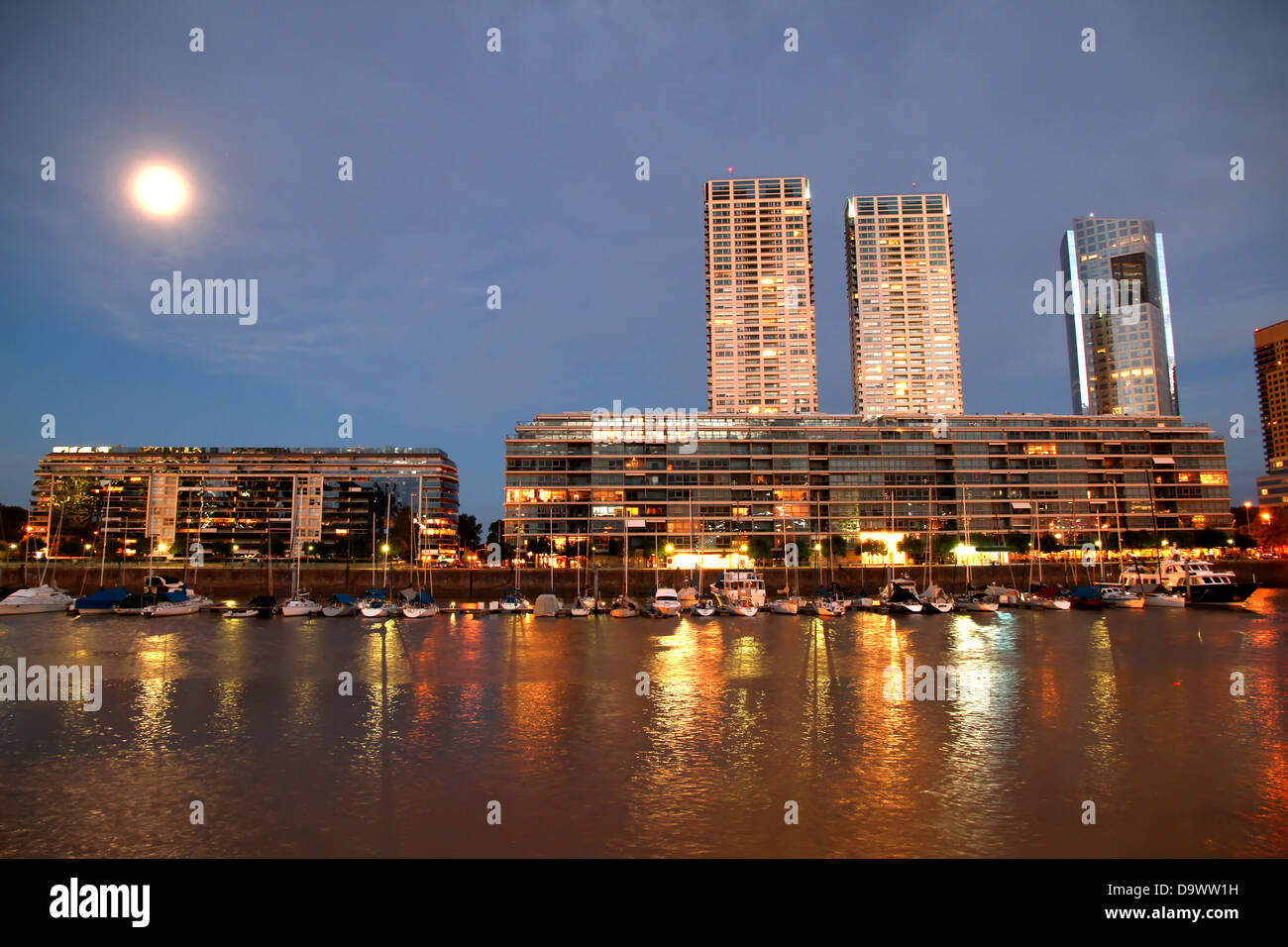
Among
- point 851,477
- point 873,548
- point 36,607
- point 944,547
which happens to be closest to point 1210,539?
point 944,547

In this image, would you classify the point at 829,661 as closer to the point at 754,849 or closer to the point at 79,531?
the point at 754,849

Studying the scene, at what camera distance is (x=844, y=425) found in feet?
482

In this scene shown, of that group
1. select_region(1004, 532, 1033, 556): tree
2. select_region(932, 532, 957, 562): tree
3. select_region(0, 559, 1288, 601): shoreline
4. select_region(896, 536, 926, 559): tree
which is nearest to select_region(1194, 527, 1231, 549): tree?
select_region(0, 559, 1288, 601): shoreline

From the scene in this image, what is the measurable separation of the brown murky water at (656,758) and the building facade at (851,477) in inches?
3793

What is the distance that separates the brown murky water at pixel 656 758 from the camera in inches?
600

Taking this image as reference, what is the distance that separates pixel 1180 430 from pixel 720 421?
301ft

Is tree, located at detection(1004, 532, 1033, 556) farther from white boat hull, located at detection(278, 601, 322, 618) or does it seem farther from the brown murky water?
white boat hull, located at detection(278, 601, 322, 618)

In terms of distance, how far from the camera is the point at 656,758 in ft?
68.5

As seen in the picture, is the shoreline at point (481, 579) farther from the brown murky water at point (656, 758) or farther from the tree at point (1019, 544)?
the brown murky water at point (656, 758)

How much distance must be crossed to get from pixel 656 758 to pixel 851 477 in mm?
129523

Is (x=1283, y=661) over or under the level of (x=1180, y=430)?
under

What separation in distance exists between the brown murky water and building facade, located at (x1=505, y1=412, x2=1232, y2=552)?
96.3 m
